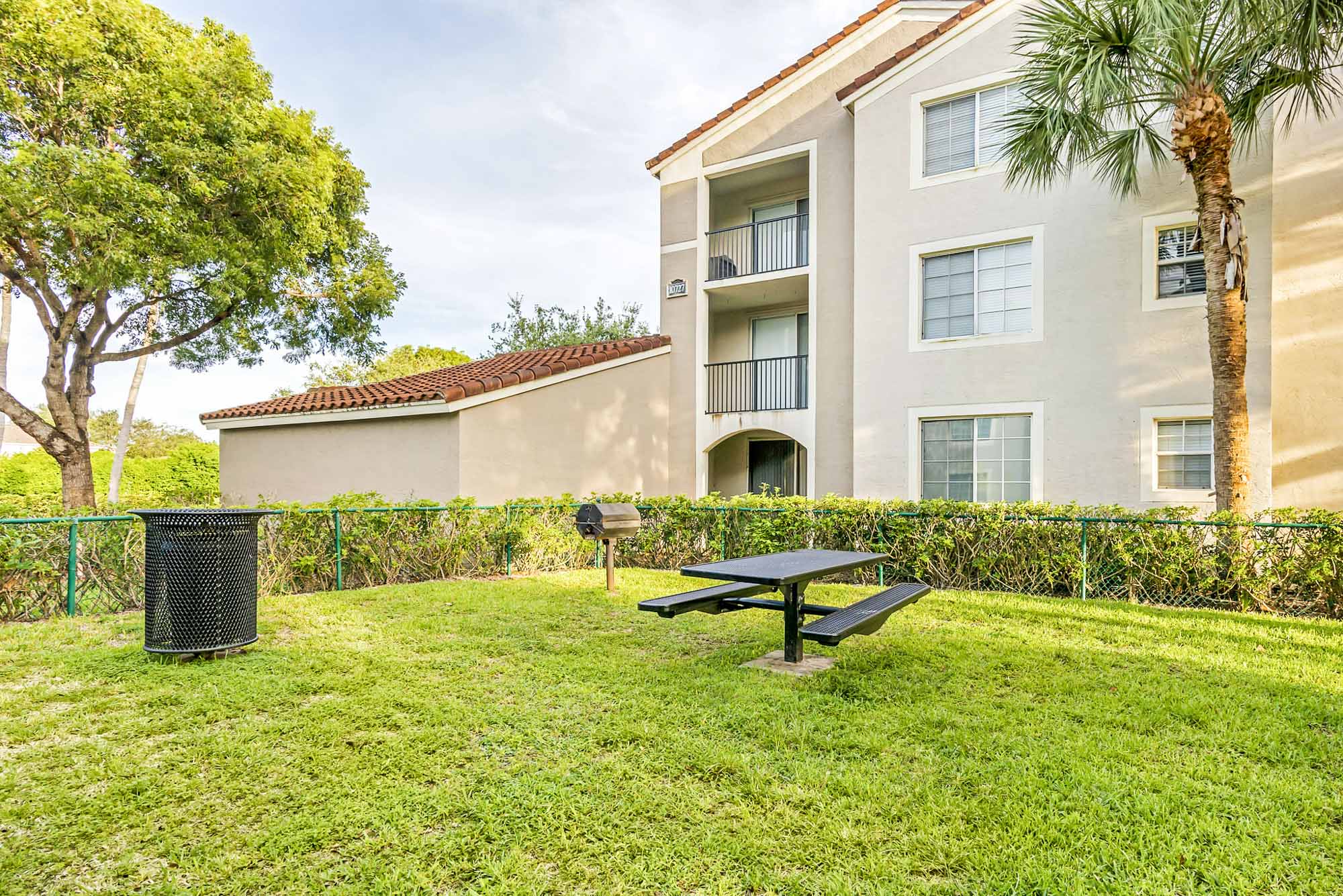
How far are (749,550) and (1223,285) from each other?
7175 mm

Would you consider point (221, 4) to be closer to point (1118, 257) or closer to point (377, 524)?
point (377, 524)

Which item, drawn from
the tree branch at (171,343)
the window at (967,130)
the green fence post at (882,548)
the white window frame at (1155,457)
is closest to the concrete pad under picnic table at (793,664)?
the green fence post at (882,548)

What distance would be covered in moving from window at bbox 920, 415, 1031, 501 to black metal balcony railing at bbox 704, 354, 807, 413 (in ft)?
9.91

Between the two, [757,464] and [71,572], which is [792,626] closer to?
[71,572]

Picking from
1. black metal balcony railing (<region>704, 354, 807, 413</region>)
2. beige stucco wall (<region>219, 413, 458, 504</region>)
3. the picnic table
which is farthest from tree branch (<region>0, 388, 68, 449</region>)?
the picnic table

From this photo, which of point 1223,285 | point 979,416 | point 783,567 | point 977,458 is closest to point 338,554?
point 783,567

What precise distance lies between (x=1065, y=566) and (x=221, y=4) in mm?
20532

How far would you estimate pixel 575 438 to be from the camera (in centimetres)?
1325

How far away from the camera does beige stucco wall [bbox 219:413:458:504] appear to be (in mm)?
11375

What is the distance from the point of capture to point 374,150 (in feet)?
61.9

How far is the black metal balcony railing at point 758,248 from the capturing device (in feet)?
49.7

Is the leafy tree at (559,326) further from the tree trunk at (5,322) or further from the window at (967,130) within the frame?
the window at (967,130)

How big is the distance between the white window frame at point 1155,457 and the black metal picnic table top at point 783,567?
6704 mm

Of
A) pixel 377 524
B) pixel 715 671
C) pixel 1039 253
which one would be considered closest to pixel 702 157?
pixel 1039 253
